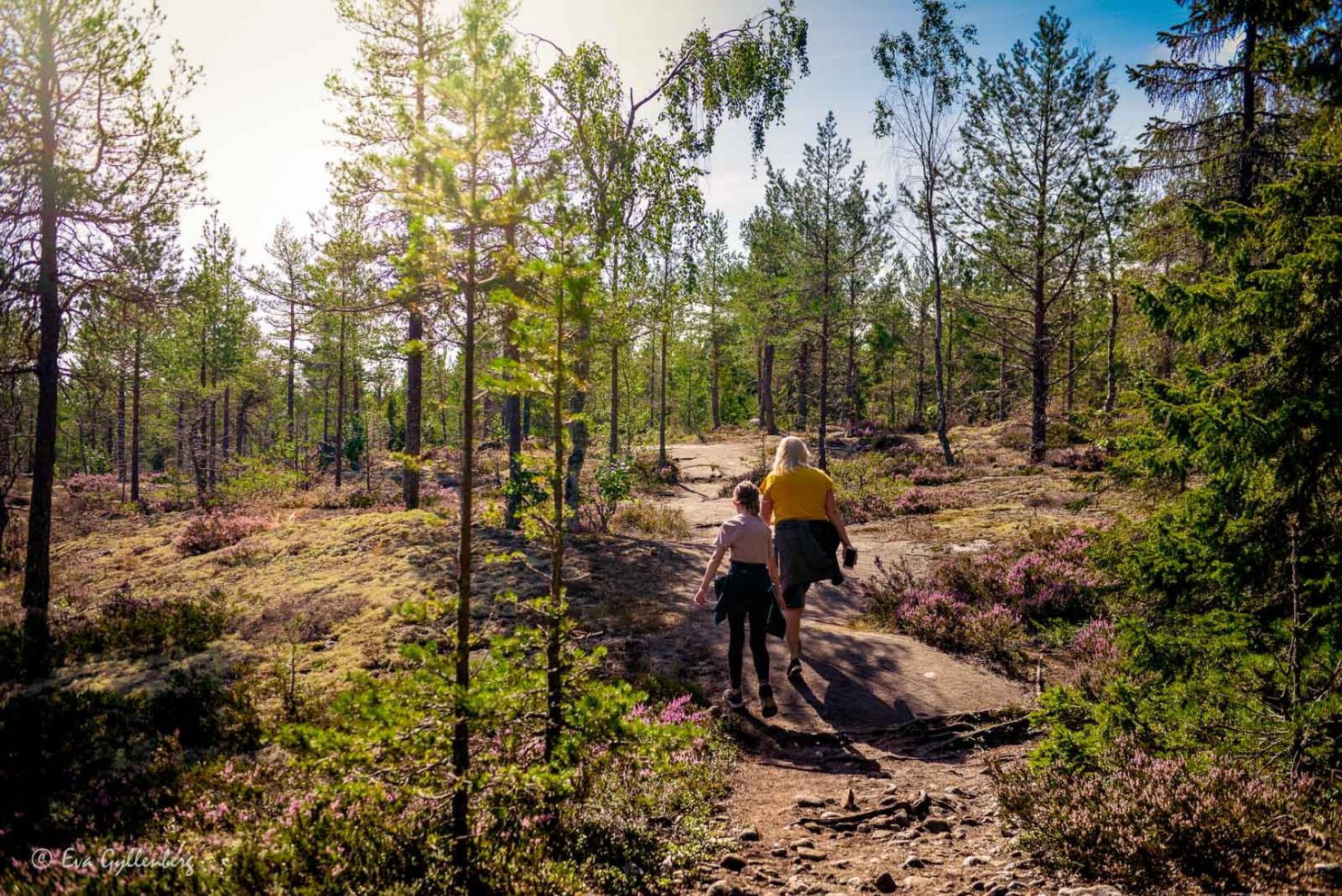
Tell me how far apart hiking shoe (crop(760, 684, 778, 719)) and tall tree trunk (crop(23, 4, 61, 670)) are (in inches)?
486

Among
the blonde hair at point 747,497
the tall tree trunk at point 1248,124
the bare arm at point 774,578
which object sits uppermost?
the tall tree trunk at point 1248,124

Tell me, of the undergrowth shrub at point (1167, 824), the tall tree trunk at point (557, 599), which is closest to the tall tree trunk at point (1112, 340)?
the undergrowth shrub at point (1167, 824)

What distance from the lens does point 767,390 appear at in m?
44.4

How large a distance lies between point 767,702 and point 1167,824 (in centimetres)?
347

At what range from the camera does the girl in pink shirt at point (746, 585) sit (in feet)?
20.7

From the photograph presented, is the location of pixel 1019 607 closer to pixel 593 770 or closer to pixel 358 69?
pixel 593 770

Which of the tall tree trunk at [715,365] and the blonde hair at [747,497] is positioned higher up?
the tall tree trunk at [715,365]

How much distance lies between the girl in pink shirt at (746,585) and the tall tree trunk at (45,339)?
12.1 m

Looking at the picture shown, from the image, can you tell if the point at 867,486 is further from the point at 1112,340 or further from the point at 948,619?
the point at 1112,340

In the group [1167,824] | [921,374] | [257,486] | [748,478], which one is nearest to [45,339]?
[257,486]

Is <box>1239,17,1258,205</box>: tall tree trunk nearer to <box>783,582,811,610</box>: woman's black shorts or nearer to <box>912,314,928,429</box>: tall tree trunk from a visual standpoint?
<box>783,582,811,610</box>: woman's black shorts

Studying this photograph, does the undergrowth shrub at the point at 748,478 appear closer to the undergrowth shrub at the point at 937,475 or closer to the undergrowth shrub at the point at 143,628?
the undergrowth shrub at the point at 937,475

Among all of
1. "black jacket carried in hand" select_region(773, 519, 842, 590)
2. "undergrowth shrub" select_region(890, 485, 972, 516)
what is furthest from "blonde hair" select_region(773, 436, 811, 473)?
"undergrowth shrub" select_region(890, 485, 972, 516)

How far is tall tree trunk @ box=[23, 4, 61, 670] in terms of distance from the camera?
10977 millimetres
